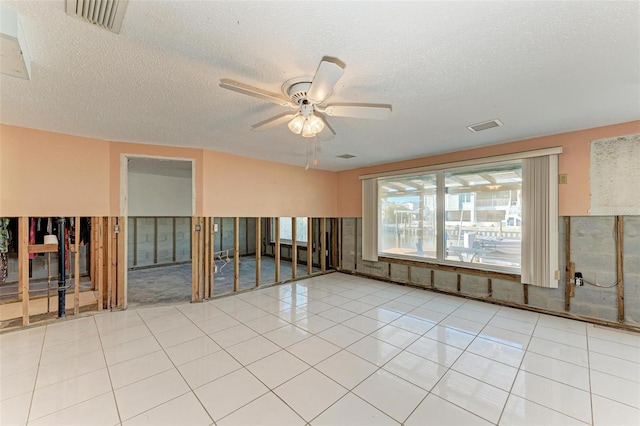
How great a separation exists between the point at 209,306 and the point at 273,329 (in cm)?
141

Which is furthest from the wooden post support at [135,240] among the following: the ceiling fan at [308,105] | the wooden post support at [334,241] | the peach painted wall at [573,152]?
the peach painted wall at [573,152]

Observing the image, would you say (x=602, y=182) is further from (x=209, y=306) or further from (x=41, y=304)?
(x=41, y=304)

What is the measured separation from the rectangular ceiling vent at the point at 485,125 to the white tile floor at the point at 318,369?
257cm

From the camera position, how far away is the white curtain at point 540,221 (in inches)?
140

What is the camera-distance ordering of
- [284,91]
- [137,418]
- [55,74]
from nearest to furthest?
[137,418] < [55,74] < [284,91]

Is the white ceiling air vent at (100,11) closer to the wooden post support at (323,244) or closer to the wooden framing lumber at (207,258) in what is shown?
the wooden framing lumber at (207,258)

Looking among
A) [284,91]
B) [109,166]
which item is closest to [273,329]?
[284,91]

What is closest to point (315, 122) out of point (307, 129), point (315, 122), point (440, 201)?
point (315, 122)

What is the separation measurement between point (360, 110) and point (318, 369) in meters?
2.33

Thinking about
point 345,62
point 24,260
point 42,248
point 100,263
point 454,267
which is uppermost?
point 345,62

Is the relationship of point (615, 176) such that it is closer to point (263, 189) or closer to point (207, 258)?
point (263, 189)

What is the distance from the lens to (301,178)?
586 centimetres

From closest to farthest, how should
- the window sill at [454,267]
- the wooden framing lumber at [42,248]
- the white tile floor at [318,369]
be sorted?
the white tile floor at [318,369]
the wooden framing lumber at [42,248]
the window sill at [454,267]

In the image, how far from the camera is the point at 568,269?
137 inches
